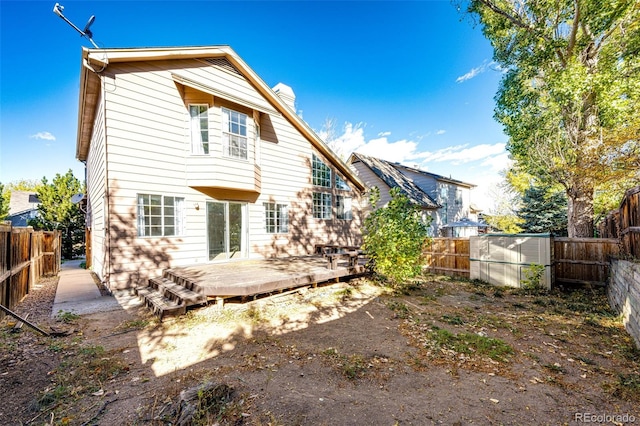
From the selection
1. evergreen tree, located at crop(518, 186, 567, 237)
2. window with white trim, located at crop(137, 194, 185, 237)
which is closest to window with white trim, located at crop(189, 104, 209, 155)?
window with white trim, located at crop(137, 194, 185, 237)

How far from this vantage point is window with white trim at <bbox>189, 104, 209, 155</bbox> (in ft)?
26.6

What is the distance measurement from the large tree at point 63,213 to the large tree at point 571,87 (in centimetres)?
2283

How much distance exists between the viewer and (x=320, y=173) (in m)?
11.8

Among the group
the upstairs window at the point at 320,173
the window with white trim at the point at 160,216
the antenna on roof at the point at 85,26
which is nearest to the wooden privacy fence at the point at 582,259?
the upstairs window at the point at 320,173

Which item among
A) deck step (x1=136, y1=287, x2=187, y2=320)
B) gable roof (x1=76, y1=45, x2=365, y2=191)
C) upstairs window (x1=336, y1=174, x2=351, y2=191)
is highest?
gable roof (x1=76, y1=45, x2=365, y2=191)

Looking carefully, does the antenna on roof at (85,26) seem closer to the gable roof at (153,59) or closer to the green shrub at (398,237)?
the gable roof at (153,59)

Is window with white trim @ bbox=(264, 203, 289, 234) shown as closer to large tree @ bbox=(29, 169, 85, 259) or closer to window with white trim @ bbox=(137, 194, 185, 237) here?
window with white trim @ bbox=(137, 194, 185, 237)

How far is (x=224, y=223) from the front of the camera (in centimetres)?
880

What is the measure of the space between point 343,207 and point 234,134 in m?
6.19

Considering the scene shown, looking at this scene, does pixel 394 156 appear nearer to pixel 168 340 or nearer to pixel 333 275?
pixel 333 275

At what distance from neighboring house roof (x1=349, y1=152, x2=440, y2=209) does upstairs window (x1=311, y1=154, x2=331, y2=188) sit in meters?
6.48

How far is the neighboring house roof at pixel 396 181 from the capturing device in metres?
17.5

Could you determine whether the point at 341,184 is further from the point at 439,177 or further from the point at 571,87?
the point at 439,177

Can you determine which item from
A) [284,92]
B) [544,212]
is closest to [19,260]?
[284,92]
